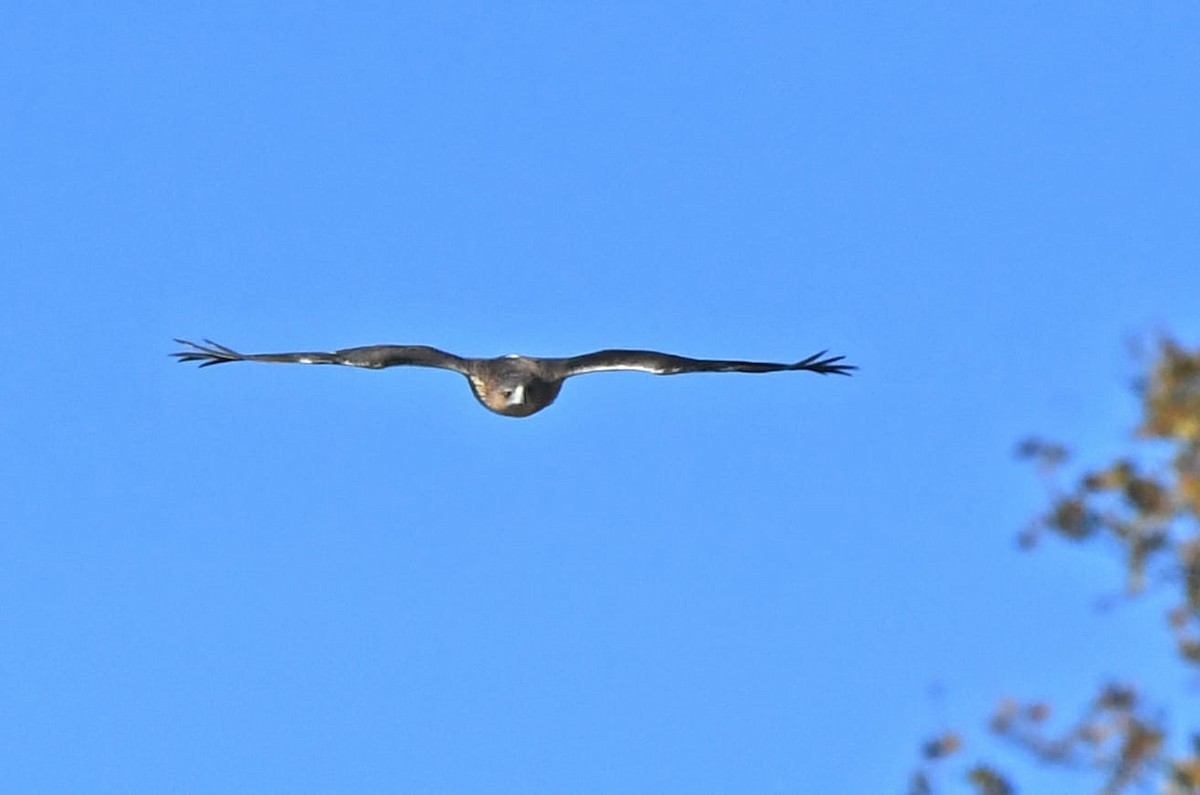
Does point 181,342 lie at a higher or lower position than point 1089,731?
higher

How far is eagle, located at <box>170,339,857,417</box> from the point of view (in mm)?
23312

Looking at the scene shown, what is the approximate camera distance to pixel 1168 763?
1431 cm

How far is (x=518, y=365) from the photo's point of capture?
2361cm

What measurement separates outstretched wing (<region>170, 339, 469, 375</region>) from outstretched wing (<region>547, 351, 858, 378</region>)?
104cm

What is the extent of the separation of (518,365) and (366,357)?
4.81ft

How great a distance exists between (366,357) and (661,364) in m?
2.85

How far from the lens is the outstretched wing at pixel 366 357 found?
23.4 metres

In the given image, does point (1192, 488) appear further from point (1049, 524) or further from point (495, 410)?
point (495, 410)

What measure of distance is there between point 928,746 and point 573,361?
8.82 m

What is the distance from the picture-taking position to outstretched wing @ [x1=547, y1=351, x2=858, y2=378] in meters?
23.2

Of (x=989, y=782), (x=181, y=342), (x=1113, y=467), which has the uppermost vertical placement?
(x=181, y=342)

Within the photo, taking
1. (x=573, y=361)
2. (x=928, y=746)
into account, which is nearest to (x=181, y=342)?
(x=573, y=361)

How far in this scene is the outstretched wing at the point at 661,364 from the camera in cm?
2320

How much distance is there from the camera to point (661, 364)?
23172mm
